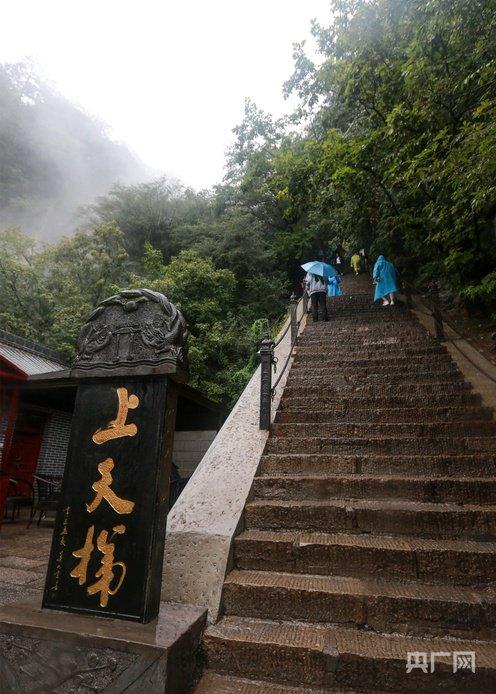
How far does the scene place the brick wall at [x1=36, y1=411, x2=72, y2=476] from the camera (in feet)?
31.8

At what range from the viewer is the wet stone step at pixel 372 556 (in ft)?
9.00

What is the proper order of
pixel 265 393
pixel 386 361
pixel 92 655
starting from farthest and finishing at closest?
pixel 386 361 < pixel 265 393 < pixel 92 655

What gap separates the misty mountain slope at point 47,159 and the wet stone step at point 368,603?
32.3m

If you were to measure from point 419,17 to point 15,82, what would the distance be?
200 feet

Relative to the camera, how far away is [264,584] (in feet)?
9.01

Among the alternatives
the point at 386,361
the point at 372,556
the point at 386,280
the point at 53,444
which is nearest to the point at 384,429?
the point at 372,556

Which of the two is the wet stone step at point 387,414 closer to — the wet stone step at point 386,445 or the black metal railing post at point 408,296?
the wet stone step at point 386,445

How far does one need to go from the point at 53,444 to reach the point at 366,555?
933 cm

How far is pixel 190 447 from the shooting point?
36.0 ft

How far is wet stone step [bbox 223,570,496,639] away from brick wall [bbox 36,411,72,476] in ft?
28.1

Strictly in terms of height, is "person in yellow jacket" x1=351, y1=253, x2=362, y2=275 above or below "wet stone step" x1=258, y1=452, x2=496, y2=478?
above

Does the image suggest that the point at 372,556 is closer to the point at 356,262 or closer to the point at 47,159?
the point at 356,262

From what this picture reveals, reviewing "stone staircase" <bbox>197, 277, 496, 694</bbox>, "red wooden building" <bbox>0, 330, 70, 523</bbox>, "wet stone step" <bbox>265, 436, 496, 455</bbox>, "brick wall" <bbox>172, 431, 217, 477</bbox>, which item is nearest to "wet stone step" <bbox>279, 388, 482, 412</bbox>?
"stone staircase" <bbox>197, 277, 496, 694</bbox>

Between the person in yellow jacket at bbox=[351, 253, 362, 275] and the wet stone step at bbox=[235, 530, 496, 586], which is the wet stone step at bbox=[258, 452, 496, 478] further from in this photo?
the person in yellow jacket at bbox=[351, 253, 362, 275]
